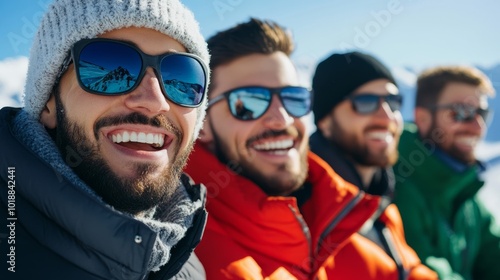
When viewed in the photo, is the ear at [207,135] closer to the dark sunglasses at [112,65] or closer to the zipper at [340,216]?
the zipper at [340,216]

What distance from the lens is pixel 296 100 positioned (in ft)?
7.56

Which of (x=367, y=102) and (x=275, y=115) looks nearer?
(x=275, y=115)

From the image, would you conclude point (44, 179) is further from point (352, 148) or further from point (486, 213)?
point (486, 213)

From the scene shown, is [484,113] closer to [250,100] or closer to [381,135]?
[381,135]

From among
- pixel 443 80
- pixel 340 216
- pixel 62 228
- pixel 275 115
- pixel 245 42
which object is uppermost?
pixel 245 42

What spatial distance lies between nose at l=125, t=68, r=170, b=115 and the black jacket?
1.08 feet

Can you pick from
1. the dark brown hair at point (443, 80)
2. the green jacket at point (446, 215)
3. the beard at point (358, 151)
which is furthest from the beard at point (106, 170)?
the dark brown hair at point (443, 80)

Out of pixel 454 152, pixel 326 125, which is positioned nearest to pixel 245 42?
pixel 326 125

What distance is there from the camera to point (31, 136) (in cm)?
132

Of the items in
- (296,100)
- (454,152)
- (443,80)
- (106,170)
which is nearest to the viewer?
(106,170)

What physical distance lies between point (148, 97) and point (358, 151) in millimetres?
2509

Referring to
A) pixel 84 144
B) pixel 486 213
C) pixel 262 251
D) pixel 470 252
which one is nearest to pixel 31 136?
pixel 84 144

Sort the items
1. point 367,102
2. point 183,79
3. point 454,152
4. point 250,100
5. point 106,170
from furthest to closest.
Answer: point 454,152, point 367,102, point 250,100, point 183,79, point 106,170

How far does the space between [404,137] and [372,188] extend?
1.23 metres
